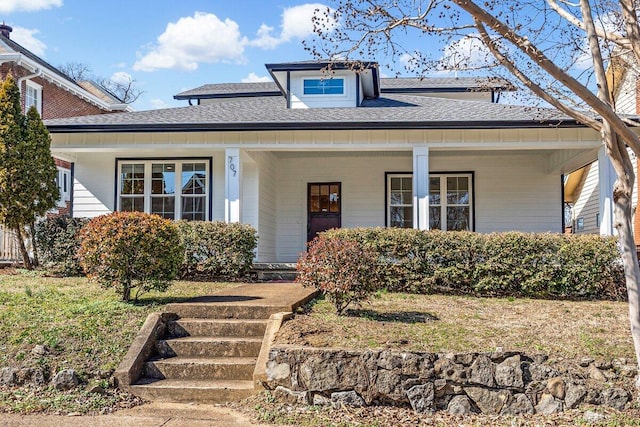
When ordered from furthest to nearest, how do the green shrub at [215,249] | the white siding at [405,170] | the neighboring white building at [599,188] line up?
the white siding at [405,170] → the neighboring white building at [599,188] → the green shrub at [215,249]

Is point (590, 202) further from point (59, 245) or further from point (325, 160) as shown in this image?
point (59, 245)

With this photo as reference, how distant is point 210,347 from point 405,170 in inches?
350

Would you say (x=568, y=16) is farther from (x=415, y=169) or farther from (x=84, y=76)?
(x=84, y=76)

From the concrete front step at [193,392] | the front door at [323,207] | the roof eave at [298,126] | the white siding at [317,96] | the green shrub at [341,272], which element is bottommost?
the concrete front step at [193,392]

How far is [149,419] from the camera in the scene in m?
5.10

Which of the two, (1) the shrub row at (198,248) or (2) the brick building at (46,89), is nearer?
(1) the shrub row at (198,248)

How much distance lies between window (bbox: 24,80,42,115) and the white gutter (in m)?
0.47

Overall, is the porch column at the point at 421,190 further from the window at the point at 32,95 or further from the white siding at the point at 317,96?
the window at the point at 32,95

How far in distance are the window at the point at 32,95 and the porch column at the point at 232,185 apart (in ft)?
36.8

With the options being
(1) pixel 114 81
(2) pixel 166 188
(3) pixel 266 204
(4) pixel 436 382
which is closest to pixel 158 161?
(2) pixel 166 188

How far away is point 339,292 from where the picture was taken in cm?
689

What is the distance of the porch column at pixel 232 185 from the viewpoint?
11547mm

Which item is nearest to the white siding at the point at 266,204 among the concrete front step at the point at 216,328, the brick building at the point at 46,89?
the concrete front step at the point at 216,328

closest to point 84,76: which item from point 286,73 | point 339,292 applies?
point 286,73
